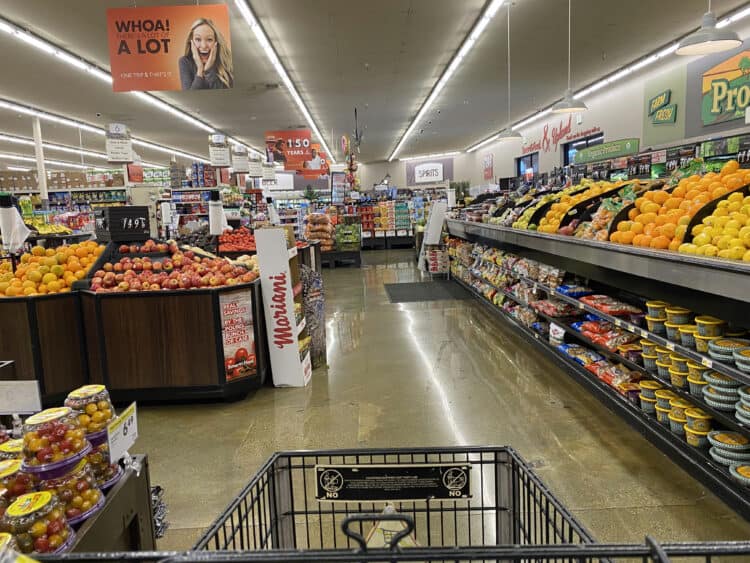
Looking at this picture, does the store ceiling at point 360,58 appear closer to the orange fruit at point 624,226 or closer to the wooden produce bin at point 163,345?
the wooden produce bin at point 163,345

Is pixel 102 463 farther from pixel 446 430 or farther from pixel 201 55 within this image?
pixel 201 55

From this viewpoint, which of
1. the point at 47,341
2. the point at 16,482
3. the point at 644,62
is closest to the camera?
the point at 16,482

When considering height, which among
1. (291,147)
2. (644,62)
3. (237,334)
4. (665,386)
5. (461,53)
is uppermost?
(461,53)

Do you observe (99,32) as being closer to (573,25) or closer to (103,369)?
(103,369)

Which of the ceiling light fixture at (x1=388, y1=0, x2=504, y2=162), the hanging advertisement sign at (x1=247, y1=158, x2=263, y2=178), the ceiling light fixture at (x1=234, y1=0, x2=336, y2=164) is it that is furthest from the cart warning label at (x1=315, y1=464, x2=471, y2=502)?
the hanging advertisement sign at (x1=247, y1=158, x2=263, y2=178)

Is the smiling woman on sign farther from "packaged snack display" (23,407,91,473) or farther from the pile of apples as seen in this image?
"packaged snack display" (23,407,91,473)

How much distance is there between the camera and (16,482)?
52.7 inches

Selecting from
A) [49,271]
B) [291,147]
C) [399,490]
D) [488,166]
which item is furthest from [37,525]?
[488,166]

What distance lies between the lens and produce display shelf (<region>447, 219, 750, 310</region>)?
2.51 meters

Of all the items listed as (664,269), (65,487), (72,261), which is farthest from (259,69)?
(65,487)

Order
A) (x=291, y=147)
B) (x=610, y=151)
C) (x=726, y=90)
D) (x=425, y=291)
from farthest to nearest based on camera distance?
(x=291, y=147), (x=726, y=90), (x=425, y=291), (x=610, y=151)

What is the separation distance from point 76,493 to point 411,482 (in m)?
0.85

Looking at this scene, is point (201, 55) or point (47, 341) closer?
point (47, 341)

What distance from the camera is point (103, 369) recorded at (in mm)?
4418
